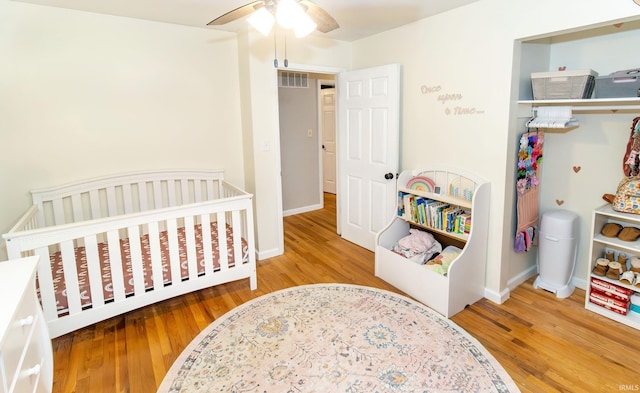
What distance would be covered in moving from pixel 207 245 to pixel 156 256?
367mm

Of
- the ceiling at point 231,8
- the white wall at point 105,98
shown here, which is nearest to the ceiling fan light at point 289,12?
the ceiling at point 231,8

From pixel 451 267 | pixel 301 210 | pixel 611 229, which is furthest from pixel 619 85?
pixel 301 210

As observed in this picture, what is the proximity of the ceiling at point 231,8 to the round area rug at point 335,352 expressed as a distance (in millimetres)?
2301

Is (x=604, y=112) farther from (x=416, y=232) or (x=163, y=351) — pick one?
(x=163, y=351)

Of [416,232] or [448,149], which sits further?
[416,232]

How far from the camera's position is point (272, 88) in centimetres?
342

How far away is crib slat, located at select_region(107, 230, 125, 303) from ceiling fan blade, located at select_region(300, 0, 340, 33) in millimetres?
1881

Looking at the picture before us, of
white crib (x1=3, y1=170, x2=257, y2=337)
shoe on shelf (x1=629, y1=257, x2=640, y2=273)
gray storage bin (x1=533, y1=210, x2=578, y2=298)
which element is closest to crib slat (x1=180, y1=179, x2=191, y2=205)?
white crib (x1=3, y1=170, x2=257, y2=337)

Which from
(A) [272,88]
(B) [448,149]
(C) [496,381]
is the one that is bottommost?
(C) [496,381]

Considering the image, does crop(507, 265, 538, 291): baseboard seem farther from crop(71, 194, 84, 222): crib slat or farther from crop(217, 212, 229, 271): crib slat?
crop(71, 194, 84, 222): crib slat

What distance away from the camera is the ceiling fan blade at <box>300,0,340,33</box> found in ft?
6.07

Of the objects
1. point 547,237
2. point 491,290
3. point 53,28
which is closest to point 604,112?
point 547,237

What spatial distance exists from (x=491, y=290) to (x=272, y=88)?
2.68 metres

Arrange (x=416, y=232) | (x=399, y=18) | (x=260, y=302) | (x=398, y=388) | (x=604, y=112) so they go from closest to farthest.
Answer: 1. (x=398, y=388)
2. (x=604, y=112)
3. (x=260, y=302)
4. (x=399, y=18)
5. (x=416, y=232)
